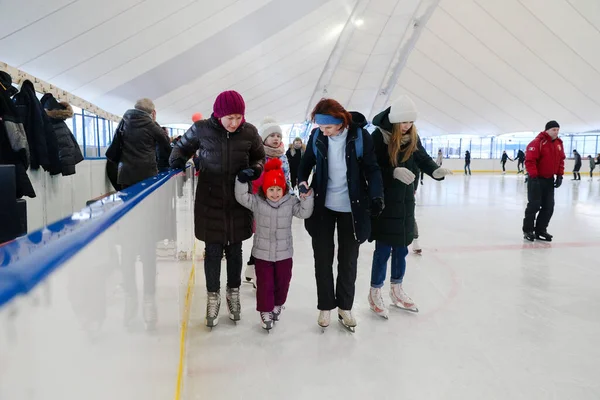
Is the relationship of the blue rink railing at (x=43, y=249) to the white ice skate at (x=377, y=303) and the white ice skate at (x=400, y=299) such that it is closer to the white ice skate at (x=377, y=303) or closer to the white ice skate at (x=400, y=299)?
the white ice skate at (x=377, y=303)

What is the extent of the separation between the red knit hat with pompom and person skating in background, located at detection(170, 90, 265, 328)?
3.2 inches

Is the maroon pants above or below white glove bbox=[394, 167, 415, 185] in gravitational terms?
below

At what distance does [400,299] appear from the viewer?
10.7 ft

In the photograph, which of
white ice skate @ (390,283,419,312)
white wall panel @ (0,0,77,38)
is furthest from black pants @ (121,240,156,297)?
white wall panel @ (0,0,77,38)

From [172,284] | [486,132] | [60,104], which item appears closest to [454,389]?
→ [172,284]

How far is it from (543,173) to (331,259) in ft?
13.4

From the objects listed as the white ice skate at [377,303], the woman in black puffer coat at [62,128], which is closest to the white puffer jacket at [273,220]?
the white ice skate at [377,303]

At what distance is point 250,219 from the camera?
9.72ft

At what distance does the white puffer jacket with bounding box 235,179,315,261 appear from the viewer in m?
2.80

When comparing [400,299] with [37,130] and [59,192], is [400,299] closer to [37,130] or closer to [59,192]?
[37,130]

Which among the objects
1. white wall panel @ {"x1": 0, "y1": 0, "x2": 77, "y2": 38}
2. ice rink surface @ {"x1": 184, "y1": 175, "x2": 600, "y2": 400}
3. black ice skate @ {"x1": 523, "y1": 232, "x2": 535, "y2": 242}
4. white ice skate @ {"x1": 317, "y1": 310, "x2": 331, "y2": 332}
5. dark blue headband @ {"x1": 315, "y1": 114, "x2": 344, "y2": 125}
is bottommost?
ice rink surface @ {"x1": 184, "y1": 175, "x2": 600, "y2": 400}

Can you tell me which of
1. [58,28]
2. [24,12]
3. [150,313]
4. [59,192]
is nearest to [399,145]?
[150,313]

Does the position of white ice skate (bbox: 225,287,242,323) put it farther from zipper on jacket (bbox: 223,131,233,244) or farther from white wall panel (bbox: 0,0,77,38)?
white wall panel (bbox: 0,0,77,38)

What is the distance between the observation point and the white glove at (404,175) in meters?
2.90
